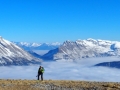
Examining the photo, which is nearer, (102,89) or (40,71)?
(102,89)

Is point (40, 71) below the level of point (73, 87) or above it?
above

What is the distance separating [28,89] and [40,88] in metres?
1.83

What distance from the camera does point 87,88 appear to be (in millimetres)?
33188

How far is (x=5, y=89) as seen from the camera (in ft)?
105

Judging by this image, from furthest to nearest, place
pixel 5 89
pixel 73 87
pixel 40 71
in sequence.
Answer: pixel 40 71
pixel 73 87
pixel 5 89

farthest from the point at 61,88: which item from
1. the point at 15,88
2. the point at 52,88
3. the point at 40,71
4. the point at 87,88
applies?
the point at 40,71

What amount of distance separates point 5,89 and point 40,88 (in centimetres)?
440

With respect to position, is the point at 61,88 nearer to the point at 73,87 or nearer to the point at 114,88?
the point at 73,87

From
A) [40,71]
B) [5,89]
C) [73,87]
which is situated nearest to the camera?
[5,89]

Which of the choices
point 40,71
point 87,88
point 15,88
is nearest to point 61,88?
point 87,88

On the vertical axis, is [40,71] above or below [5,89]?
above

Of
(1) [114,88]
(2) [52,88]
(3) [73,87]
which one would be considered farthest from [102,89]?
(2) [52,88]

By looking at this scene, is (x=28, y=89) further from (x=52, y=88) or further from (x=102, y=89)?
(x=102, y=89)

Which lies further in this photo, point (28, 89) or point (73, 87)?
point (73, 87)
